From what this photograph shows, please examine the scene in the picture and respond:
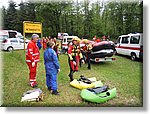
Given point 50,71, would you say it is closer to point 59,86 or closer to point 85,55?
point 59,86

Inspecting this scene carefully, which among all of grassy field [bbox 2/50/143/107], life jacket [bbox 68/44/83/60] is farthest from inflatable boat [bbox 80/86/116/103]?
life jacket [bbox 68/44/83/60]

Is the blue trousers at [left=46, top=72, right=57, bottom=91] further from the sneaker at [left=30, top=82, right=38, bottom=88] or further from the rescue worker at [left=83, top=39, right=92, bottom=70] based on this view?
the rescue worker at [left=83, top=39, right=92, bottom=70]

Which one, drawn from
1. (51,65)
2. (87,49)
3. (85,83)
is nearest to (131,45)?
(87,49)

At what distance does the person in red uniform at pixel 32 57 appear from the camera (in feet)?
9.71

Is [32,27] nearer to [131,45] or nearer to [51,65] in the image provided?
[51,65]

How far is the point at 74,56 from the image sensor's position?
3275mm

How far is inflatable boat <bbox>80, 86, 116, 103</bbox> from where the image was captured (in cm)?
271

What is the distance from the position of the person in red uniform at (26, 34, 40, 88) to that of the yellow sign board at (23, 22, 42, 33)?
102 mm

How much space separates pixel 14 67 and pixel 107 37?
1.19m

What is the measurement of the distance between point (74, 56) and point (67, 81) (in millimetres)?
355

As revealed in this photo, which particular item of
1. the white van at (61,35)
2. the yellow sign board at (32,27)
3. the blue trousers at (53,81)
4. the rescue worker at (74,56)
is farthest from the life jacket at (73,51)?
the yellow sign board at (32,27)

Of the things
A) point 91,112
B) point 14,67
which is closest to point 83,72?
point 91,112

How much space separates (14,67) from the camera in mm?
2955

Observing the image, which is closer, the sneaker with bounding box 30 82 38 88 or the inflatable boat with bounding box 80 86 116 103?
the inflatable boat with bounding box 80 86 116 103
